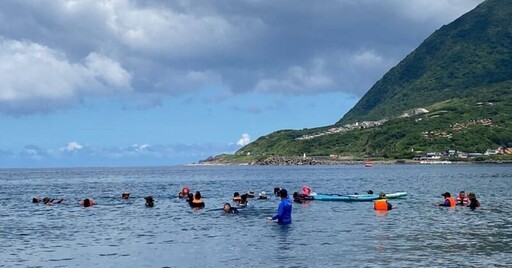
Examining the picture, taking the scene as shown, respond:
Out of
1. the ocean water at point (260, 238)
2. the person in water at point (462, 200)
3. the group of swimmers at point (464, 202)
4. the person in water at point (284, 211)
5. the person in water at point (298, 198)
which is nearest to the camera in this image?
the ocean water at point (260, 238)

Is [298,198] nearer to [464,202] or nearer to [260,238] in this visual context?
[464,202]

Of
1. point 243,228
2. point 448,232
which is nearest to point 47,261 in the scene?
point 243,228

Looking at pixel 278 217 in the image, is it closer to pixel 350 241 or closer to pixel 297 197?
pixel 350 241

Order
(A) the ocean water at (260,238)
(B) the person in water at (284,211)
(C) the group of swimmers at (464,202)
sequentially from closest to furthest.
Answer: (A) the ocean water at (260,238) < (B) the person in water at (284,211) < (C) the group of swimmers at (464,202)

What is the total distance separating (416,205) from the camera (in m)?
89.4

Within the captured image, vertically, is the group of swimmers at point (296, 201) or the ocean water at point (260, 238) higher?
the group of swimmers at point (296, 201)

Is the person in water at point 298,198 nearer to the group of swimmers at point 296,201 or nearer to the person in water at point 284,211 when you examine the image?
the group of swimmers at point 296,201

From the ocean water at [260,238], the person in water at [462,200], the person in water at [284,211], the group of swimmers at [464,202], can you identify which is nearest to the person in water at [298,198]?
the ocean water at [260,238]

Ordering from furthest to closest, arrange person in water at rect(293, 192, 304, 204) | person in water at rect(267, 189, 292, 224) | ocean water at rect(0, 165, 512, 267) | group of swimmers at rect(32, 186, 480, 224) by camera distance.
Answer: person in water at rect(293, 192, 304, 204) → group of swimmers at rect(32, 186, 480, 224) → person in water at rect(267, 189, 292, 224) → ocean water at rect(0, 165, 512, 267)

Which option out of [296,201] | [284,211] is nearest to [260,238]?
[284,211]

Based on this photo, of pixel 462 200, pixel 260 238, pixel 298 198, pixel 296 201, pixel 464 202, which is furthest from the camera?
pixel 296 201

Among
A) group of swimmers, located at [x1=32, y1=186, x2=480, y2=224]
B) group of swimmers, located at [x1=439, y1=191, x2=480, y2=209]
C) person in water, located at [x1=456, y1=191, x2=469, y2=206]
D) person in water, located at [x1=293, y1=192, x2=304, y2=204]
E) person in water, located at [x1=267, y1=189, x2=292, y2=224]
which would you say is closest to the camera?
person in water, located at [x1=267, y1=189, x2=292, y2=224]

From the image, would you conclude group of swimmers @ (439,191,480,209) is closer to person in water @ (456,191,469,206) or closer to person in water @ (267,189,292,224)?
person in water @ (456,191,469,206)

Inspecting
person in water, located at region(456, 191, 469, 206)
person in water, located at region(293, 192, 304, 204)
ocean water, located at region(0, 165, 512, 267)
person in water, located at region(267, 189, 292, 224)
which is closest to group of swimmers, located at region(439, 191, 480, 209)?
person in water, located at region(456, 191, 469, 206)
